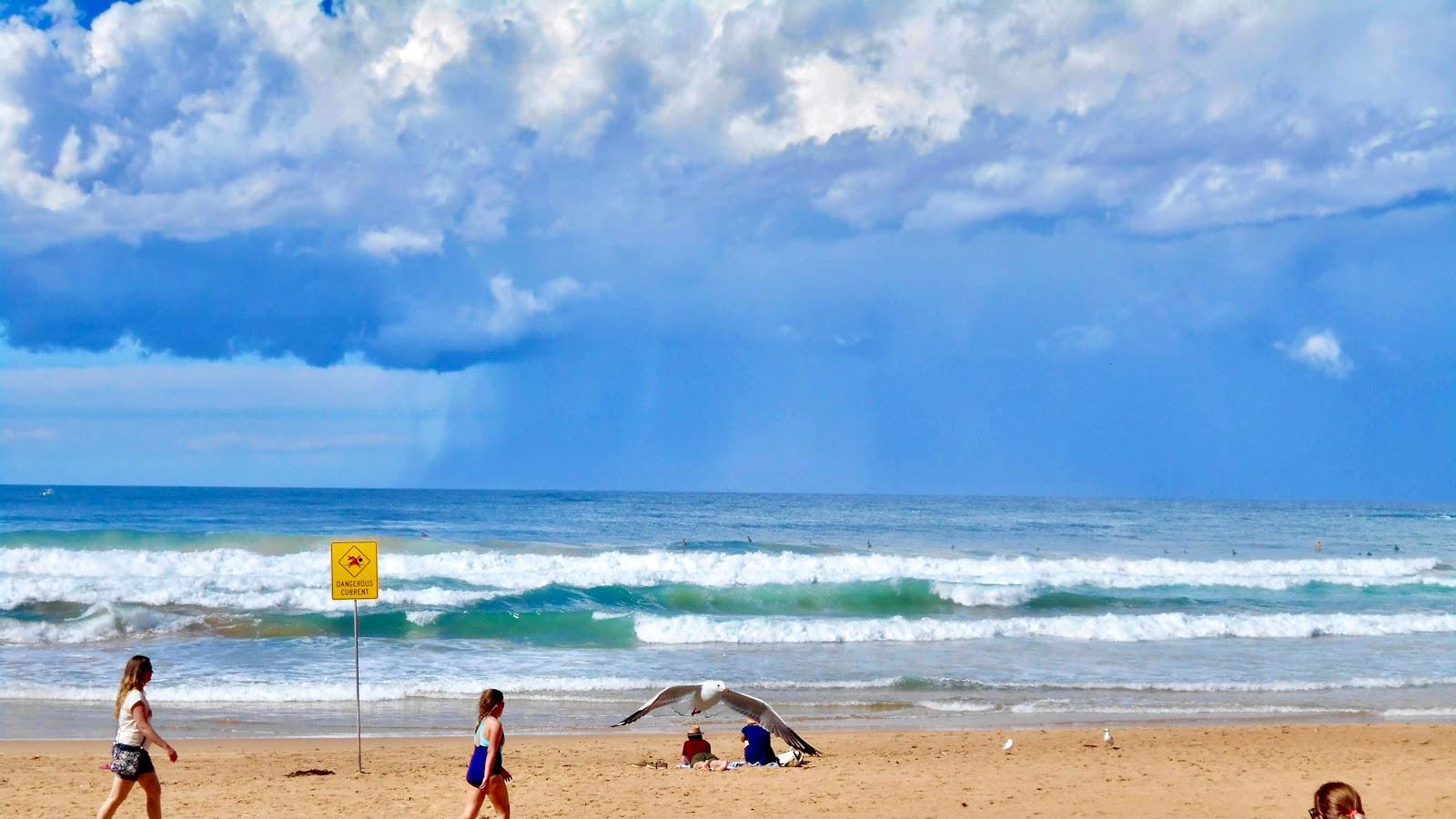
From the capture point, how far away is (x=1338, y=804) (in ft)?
15.6

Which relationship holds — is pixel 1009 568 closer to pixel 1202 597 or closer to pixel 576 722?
pixel 1202 597

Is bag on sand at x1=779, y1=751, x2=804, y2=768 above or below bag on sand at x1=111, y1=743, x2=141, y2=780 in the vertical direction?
below

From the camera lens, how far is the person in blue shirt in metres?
10.9

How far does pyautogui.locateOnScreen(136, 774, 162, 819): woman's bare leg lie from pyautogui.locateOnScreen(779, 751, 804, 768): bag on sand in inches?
209

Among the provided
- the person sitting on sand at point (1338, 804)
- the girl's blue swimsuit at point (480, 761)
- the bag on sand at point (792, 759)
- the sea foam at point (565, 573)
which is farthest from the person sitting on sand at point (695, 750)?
the sea foam at point (565, 573)

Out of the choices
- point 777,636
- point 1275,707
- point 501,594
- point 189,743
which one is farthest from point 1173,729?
point 501,594

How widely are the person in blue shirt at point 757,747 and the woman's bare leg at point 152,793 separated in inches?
204

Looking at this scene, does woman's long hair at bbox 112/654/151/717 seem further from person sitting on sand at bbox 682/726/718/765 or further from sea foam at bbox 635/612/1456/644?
sea foam at bbox 635/612/1456/644

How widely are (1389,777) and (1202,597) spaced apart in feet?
61.7

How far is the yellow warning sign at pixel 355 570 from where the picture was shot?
33.0 feet

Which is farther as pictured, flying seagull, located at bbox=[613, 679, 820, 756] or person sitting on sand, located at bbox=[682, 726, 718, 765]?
person sitting on sand, located at bbox=[682, 726, 718, 765]

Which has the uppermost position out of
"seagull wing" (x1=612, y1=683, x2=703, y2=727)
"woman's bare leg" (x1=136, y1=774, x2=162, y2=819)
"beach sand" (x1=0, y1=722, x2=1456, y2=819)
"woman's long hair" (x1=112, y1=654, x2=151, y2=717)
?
"woman's long hair" (x1=112, y1=654, x2=151, y2=717)

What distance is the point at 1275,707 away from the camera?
14.7m

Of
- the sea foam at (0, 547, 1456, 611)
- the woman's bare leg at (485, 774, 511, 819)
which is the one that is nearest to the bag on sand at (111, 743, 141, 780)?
the woman's bare leg at (485, 774, 511, 819)
